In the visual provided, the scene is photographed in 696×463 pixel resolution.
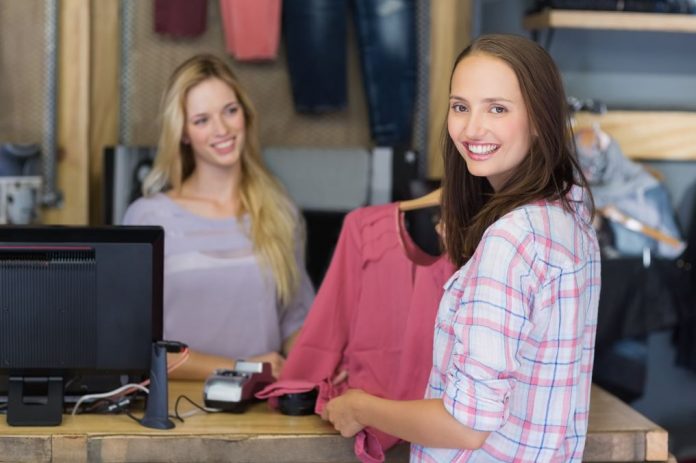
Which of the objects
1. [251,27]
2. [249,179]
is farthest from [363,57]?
[249,179]

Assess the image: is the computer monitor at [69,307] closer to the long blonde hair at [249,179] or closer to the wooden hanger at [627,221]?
the long blonde hair at [249,179]

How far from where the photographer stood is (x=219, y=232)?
10.5ft

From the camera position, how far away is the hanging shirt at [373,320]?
Answer: 2.17 m

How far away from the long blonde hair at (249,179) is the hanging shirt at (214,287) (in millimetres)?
48

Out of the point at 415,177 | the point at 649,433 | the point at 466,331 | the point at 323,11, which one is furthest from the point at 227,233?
the point at 466,331

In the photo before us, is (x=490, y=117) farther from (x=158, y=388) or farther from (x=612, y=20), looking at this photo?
(x=612, y=20)

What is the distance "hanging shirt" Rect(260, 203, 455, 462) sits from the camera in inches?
85.3

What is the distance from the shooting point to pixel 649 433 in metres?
2.17

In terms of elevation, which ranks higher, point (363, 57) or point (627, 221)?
point (363, 57)

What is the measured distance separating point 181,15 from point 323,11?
0.52 meters

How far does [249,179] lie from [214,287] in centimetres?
38

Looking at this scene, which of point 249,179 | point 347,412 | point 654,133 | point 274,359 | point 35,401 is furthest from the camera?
point 654,133

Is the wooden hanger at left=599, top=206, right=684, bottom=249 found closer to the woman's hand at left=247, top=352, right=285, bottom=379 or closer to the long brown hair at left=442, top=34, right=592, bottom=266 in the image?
the woman's hand at left=247, top=352, right=285, bottom=379

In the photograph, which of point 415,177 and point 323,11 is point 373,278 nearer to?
point 415,177
